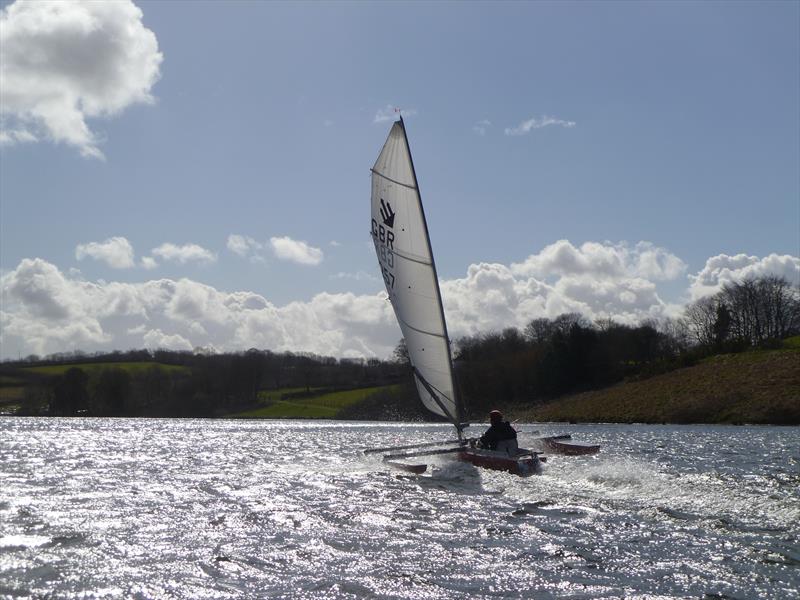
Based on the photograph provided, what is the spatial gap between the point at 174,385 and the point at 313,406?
28.9 m

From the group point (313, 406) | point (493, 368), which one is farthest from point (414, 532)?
point (313, 406)

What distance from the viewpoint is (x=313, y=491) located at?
1806cm

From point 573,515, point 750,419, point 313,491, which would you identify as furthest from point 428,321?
point 750,419

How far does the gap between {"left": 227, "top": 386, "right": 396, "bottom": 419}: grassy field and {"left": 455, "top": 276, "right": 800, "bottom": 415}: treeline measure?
1553 cm

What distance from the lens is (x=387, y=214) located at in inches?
920

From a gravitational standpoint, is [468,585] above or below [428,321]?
below

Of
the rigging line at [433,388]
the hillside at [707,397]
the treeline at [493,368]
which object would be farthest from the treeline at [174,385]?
the rigging line at [433,388]

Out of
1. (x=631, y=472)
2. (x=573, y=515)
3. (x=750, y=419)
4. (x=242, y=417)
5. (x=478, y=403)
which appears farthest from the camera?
(x=242, y=417)

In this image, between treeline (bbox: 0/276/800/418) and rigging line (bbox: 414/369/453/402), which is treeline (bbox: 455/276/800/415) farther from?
rigging line (bbox: 414/369/453/402)

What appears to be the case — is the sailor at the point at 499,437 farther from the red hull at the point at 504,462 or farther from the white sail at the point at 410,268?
the white sail at the point at 410,268

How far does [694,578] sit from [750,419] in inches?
1595

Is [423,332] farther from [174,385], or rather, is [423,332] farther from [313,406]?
[174,385]

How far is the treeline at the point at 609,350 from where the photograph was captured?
247 feet

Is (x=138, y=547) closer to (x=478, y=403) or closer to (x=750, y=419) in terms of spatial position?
(x=750, y=419)
